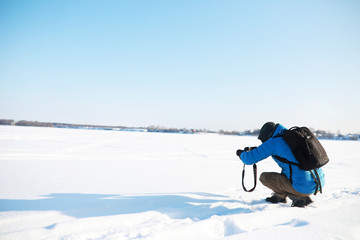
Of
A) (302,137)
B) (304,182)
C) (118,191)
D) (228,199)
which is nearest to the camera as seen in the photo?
(302,137)

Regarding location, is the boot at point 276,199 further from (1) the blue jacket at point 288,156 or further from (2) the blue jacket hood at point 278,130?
(2) the blue jacket hood at point 278,130

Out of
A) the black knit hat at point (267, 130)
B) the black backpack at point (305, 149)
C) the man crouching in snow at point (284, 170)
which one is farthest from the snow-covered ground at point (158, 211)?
the black knit hat at point (267, 130)

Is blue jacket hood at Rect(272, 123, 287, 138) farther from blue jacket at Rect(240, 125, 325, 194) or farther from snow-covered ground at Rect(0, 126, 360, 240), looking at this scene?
snow-covered ground at Rect(0, 126, 360, 240)

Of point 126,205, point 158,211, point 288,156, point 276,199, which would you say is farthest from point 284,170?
point 126,205

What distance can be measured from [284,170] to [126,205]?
1975 millimetres

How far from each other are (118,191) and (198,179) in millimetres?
1609

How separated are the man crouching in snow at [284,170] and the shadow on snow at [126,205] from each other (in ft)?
1.73

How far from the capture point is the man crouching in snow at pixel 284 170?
6.23 feet

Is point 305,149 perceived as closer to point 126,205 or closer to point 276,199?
point 276,199

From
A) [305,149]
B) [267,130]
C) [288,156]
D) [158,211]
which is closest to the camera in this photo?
[305,149]

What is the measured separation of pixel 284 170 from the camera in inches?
83.6

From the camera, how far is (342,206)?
2135 mm

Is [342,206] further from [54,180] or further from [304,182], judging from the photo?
[54,180]

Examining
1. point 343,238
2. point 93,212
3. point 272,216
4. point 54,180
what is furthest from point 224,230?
point 54,180
